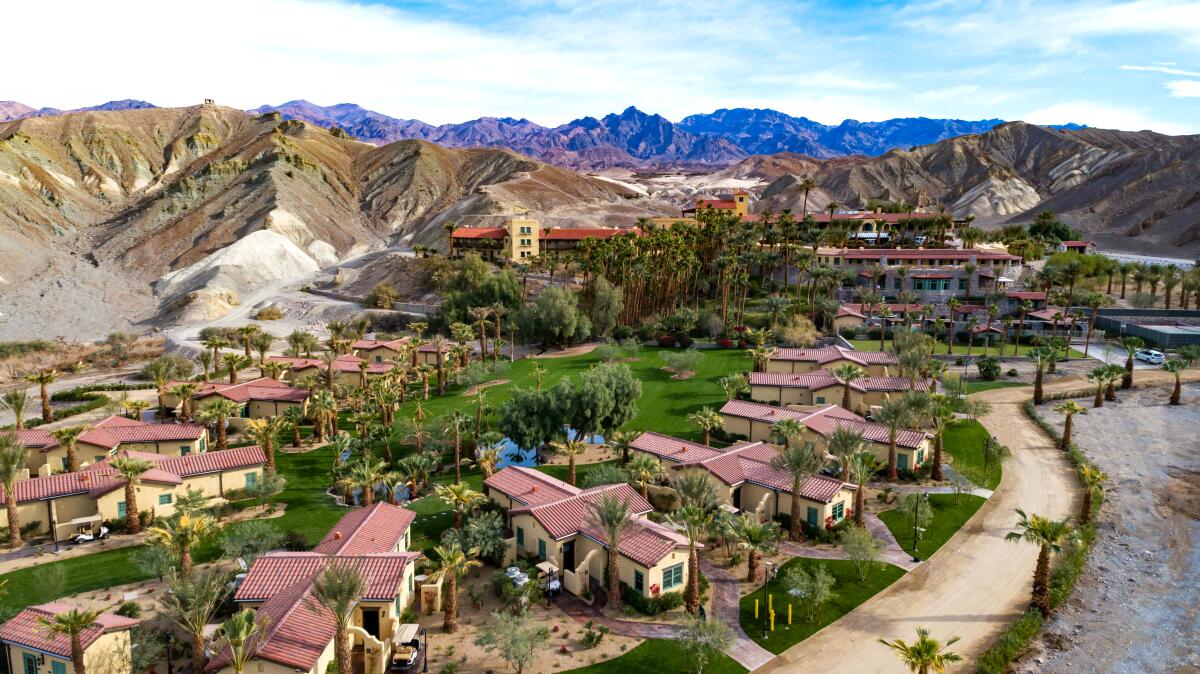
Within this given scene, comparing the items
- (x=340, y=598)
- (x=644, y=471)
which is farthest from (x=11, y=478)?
(x=644, y=471)

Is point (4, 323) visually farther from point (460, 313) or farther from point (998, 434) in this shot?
point (998, 434)

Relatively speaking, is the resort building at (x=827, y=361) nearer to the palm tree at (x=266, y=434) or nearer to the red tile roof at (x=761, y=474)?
the red tile roof at (x=761, y=474)

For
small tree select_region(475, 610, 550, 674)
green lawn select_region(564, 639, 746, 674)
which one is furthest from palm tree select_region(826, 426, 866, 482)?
small tree select_region(475, 610, 550, 674)

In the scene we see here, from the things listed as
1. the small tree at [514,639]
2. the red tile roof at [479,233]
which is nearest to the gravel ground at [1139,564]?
the small tree at [514,639]

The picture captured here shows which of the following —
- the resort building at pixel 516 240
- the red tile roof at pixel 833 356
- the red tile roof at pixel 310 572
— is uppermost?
the resort building at pixel 516 240

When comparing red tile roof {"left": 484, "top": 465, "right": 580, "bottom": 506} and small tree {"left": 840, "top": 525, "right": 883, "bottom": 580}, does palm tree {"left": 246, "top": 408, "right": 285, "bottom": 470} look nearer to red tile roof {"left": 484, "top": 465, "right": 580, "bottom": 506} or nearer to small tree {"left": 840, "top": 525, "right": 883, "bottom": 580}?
red tile roof {"left": 484, "top": 465, "right": 580, "bottom": 506}

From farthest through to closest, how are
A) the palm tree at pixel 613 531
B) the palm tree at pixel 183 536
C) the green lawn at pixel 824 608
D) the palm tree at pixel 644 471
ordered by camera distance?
the palm tree at pixel 644 471 → the palm tree at pixel 613 531 → the palm tree at pixel 183 536 → the green lawn at pixel 824 608
